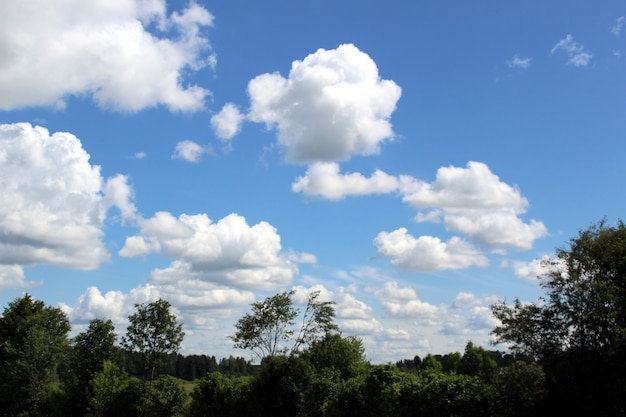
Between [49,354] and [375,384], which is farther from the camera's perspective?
[49,354]

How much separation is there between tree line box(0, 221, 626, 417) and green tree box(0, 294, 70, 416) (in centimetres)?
13

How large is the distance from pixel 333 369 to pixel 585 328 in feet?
75.2

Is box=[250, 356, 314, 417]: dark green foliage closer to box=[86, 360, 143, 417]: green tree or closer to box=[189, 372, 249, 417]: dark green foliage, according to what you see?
box=[189, 372, 249, 417]: dark green foliage

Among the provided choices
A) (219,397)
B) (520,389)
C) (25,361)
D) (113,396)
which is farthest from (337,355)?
(520,389)

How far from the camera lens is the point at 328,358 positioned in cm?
5991

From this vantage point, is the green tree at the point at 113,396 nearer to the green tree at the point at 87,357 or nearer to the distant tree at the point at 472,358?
the green tree at the point at 87,357

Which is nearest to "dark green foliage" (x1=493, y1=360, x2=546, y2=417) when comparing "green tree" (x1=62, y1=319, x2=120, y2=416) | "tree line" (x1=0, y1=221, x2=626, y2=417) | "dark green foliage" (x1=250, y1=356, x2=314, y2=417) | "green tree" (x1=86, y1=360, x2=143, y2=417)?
"tree line" (x1=0, y1=221, x2=626, y2=417)

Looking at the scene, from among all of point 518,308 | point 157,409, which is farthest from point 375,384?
point 157,409

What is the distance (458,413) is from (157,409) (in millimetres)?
33820

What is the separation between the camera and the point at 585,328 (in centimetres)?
2156

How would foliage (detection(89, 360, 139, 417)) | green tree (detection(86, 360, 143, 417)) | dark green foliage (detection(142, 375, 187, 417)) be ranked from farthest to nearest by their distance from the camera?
1. foliage (detection(89, 360, 139, 417))
2. green tree (detection(86, 360, 143, 417))
3. dark green foliage (detection(142, 375, 187, 417))

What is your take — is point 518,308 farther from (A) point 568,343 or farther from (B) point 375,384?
(B) point 375,384

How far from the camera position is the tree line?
21266 mm

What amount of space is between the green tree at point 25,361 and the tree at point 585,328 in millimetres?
58287
